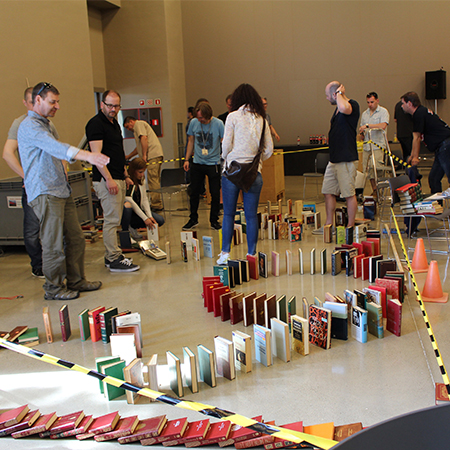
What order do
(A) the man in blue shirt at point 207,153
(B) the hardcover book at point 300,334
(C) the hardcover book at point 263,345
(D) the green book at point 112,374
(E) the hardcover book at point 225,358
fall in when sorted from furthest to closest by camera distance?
(A) the man in blue shirt at point 207,153 < (B) the hardcover book at point 300,334 < (C) the hardcover book at point 263,345 < (E) the hardcover book at point 225,358 < (D) the green book at point 112,374

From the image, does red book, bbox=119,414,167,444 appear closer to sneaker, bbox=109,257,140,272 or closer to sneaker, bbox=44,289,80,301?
sneaker, bbox=44,289,80,301

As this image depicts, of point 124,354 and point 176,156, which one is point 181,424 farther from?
point 176,156

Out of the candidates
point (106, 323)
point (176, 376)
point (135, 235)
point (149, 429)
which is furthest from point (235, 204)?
point (149, 429)

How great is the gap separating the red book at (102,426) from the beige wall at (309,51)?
1067 centimetres

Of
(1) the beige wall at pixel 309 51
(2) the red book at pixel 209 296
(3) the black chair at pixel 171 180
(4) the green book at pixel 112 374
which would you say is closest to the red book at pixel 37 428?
(4) the green book at pixel 112 374

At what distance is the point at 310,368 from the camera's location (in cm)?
253

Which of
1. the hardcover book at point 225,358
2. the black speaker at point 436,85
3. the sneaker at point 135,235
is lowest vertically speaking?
the hardcover book at point 225,358

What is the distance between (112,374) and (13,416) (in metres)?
0.46

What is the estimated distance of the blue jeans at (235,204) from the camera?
13.5 ft

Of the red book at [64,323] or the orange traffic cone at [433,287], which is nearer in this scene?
the red book at [64,323]

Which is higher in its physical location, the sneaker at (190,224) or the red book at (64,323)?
the sneaker at (190,224)

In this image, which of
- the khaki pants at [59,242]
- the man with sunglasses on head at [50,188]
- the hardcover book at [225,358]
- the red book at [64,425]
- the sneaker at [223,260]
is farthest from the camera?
the sneaker at [223,260]

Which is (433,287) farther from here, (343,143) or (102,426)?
(102,426)

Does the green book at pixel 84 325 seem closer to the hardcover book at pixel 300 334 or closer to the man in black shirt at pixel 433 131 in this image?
the hardcover book at pixel 300 334
